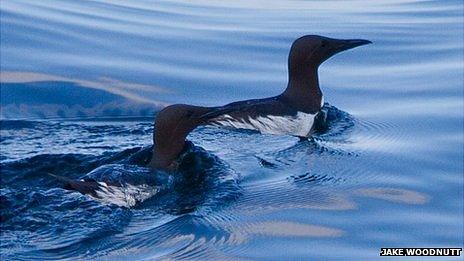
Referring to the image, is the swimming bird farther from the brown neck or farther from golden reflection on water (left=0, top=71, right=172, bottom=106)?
golden reflection on water (left=0, top=71, right=172, bottom=106)

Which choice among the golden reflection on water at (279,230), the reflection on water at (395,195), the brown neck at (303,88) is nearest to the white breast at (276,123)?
the brown neck at (303,88)

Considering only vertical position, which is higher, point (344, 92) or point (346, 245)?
point (344, 92)

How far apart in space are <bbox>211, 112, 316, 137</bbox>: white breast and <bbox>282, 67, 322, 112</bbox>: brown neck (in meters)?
0.25

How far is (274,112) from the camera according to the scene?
11141mm

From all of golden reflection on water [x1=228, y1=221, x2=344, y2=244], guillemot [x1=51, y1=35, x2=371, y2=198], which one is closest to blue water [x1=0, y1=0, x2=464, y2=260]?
golden reflection on water [x1=228, y1=221, x2=344, y2=244]

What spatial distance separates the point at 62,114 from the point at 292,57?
2.23 meters

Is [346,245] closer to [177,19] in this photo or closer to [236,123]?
[236,123]

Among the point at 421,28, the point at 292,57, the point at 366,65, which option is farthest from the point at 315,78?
the point at 421,28

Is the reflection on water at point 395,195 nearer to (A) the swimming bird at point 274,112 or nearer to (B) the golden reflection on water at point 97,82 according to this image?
(A) the swimming bird at point 274,112

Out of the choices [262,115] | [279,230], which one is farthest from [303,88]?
[279,230]

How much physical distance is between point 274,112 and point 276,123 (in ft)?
0.35

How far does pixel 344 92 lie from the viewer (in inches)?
477

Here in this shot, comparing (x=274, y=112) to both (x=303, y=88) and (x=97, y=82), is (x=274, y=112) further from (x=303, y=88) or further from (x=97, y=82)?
(x=97, y=82)

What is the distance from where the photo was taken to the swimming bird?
377 inches
